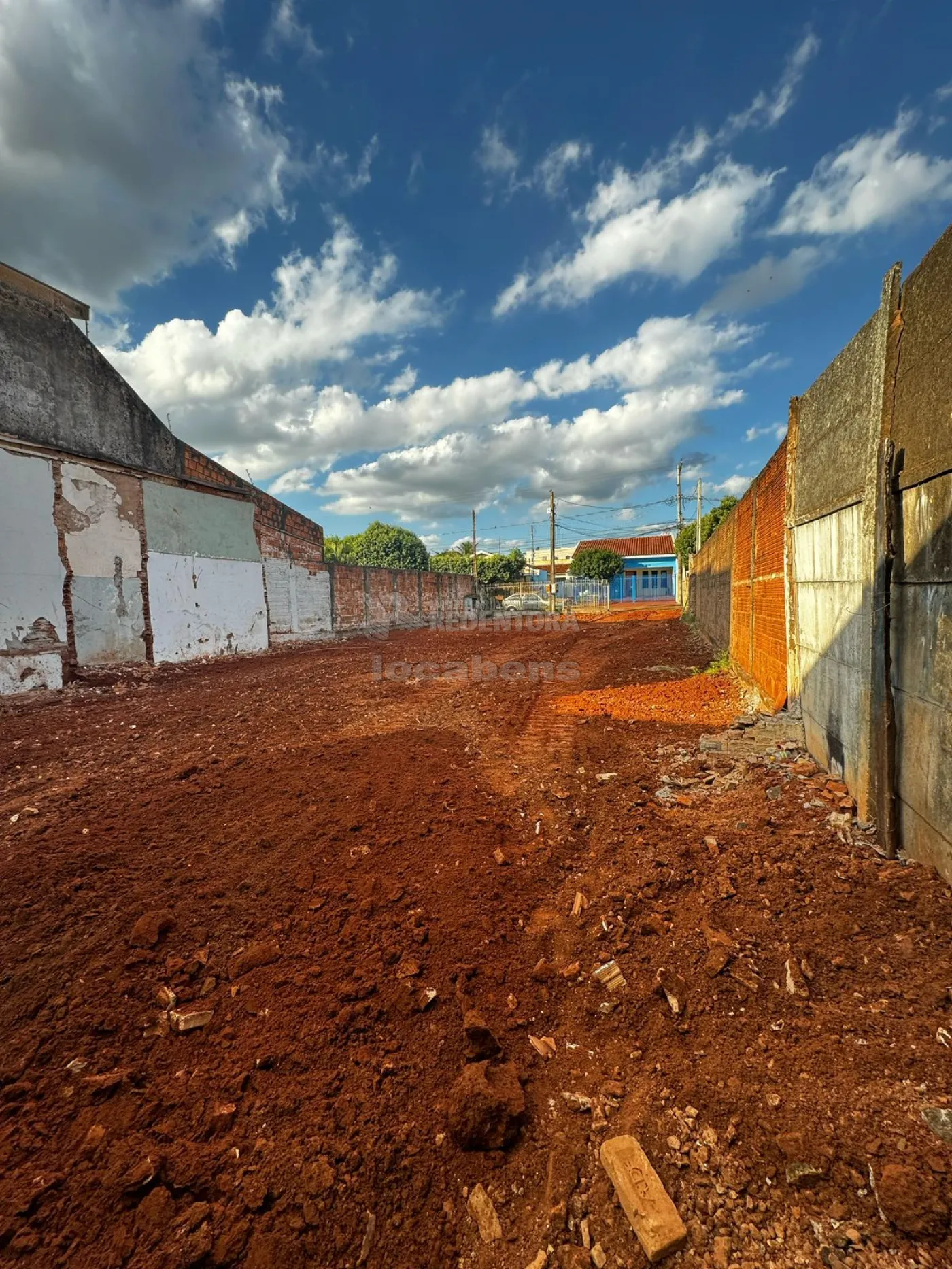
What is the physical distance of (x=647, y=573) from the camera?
43.2 metres

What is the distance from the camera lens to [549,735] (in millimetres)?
5289

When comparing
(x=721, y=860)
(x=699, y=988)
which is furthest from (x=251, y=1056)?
(x=721, y=860)

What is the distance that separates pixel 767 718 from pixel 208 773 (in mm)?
4986

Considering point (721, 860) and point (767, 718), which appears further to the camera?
point (767, 718)

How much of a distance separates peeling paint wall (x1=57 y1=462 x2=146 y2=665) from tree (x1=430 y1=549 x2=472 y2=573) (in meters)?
33.9

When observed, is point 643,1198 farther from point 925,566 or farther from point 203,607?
point 203,607

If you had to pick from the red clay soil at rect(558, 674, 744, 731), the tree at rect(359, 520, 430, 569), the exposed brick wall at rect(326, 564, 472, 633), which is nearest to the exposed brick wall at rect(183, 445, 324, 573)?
the exposed brick wall at rect(326, 564, 472, 633)

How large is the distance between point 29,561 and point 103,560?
4.33 feet

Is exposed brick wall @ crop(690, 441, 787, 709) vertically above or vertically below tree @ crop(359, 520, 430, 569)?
below

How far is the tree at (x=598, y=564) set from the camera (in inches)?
Answer: 1385

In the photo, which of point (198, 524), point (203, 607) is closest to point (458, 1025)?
point (203, 607)

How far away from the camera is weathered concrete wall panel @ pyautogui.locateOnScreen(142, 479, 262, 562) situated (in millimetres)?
10922

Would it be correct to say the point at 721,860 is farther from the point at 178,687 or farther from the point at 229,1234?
the point at 178,687

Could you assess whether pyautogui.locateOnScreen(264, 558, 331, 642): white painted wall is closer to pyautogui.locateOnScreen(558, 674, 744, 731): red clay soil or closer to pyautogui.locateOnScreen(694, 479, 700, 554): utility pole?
pyautogui.locateOnScreen(558, 674, 744, 731): red clay soil
